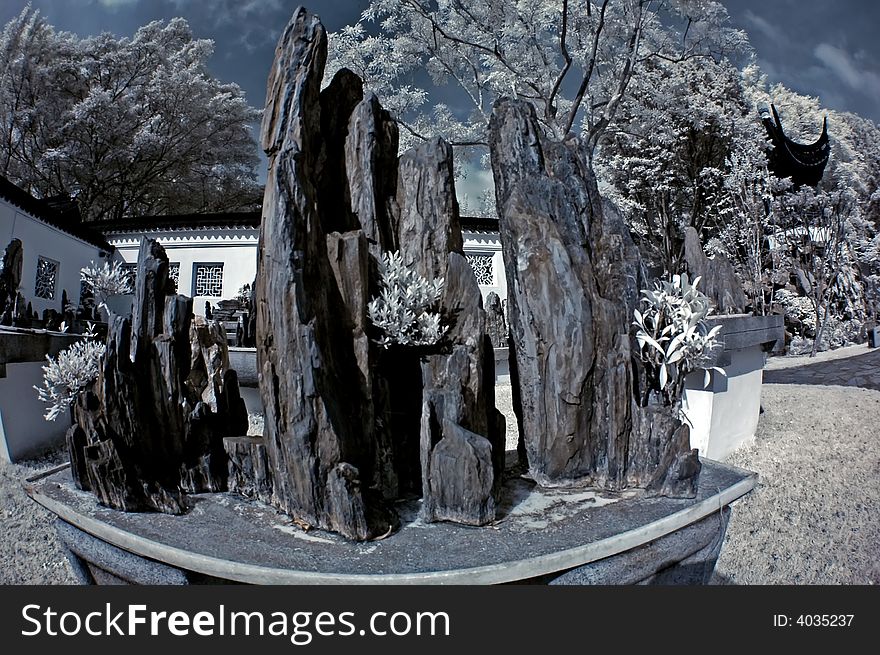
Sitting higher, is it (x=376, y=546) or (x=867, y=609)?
(x=376, y=546)

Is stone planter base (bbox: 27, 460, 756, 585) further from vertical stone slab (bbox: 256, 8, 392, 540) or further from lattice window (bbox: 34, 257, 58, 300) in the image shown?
lattice window (bbox: 34, 257, 58, 300)

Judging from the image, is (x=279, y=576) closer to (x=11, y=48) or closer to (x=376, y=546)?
(x=376, y=546)

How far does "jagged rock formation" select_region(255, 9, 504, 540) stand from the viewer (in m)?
→ 2.17

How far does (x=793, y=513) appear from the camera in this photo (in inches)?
151

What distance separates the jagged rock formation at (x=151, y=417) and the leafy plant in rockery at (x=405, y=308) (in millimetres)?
1081

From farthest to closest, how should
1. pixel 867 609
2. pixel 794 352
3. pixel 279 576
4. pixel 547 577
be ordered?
pixel 794 352, pixel 867 609, pixel 547 577, pixel 279 576

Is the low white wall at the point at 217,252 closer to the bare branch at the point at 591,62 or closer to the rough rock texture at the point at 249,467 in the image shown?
the bare branch at the point at 591,62

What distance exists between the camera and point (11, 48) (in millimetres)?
10305

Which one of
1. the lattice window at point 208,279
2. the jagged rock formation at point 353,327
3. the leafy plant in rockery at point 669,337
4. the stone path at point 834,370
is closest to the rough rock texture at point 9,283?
the jagged rock formation at point 353,327

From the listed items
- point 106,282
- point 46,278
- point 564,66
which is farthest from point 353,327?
point 564,66

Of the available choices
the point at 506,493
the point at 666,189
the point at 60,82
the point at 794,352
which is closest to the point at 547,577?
the point at 506,493

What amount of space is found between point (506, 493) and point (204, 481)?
1.50m

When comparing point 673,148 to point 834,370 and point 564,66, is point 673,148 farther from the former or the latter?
point 834,370

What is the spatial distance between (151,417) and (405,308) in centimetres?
140
